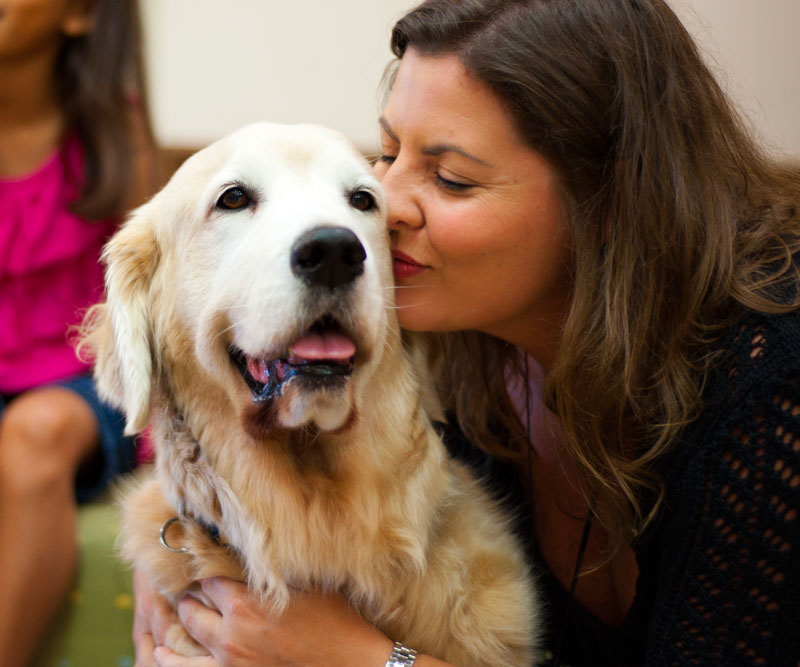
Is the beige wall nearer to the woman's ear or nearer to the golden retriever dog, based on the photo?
the woman's ear

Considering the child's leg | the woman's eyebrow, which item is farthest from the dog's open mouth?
the child's leg

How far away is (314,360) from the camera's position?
126 centimetres

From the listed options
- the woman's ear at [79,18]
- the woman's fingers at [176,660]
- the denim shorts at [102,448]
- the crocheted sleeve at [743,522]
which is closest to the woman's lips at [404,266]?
the crocheted sleeve at [743,522]

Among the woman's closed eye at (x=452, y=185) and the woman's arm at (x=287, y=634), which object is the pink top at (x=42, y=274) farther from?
the woman's closed eye at (x=452, y=185)

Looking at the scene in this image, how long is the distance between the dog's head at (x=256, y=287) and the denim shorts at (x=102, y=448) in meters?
0.65

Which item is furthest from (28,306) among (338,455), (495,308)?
(495,308)

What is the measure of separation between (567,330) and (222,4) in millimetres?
2173

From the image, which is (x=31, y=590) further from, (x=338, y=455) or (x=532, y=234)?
(x=532, y=234)

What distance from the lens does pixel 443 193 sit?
1415mm

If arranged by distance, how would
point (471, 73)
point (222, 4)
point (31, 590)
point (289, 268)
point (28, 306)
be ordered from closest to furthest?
point (289, 268) < point (471, 73) < point (31, 590) < point (28, 306) < point (222, 4)

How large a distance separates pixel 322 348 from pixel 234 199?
13.2 inches

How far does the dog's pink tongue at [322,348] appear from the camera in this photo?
1.25m

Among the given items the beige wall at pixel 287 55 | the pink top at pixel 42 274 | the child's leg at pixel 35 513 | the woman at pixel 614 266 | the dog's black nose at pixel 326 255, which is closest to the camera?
the dog's black nose at pixel 326 255

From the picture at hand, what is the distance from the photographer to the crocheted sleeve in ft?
4.01
